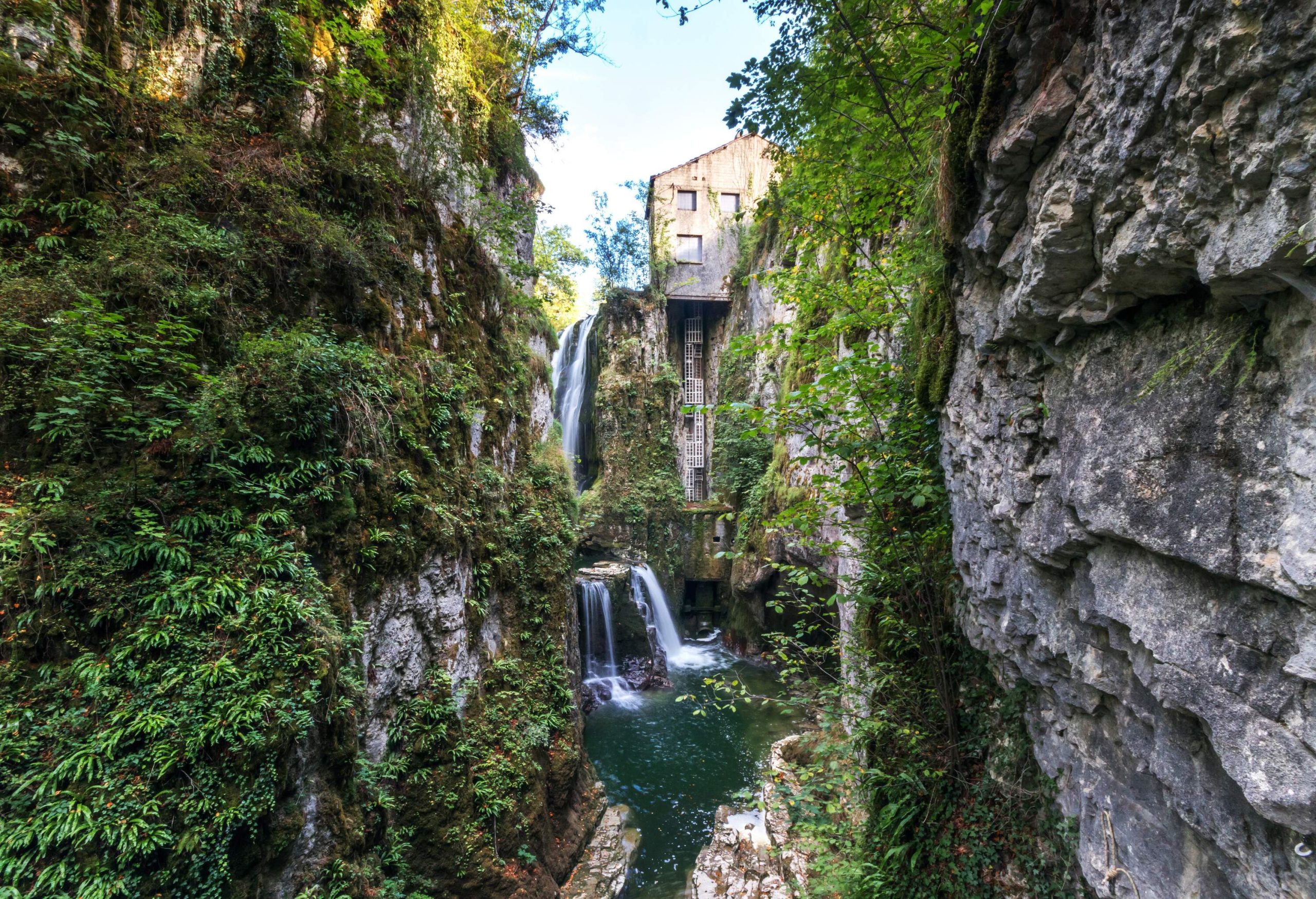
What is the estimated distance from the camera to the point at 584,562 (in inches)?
647

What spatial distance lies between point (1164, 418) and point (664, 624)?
14.5 metres

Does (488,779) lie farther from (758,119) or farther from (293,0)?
(293,0)

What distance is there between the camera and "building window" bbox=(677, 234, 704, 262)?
820 inches

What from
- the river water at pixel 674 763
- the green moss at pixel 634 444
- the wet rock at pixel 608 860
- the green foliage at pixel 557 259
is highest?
the green foliage at pixel 557 259

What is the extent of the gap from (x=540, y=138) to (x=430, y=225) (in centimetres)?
430

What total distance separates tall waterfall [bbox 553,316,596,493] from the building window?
4780 millimetres

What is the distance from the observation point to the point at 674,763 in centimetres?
935

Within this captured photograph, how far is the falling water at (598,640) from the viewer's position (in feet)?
41.8

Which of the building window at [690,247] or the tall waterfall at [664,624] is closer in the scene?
the tall waterfall at [664,624]

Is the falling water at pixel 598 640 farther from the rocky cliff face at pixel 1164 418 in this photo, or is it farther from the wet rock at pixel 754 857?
the rocky cliff face at pixel 1164 418

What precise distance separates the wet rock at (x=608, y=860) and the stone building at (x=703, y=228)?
13.3m

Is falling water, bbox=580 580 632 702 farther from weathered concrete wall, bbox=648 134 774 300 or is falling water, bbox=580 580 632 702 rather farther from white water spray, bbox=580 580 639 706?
weathered concrete wall, bbox=648 134 774 300

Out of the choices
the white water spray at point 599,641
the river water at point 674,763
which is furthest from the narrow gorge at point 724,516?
the white water spray at point 599,641

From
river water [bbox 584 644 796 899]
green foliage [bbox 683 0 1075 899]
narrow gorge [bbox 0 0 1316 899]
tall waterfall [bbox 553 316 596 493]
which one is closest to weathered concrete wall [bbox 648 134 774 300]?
tall waterfall [bbox 553 316 596 493]
